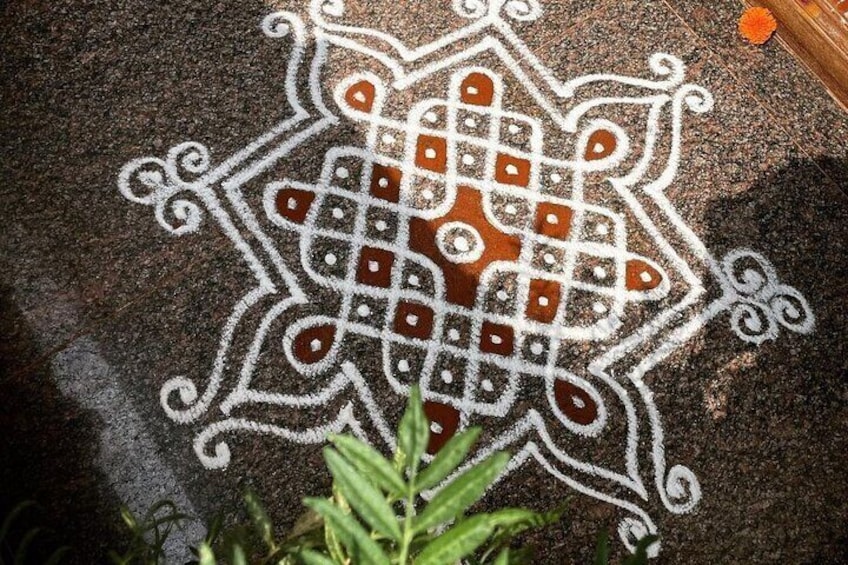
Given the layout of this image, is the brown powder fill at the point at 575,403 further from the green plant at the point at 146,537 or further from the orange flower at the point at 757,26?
the orange flower at the point at 757,26

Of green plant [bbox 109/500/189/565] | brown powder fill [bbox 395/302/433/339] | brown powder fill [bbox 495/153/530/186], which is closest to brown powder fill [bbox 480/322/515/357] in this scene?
brown powder fill [bbox 395/302/433/339]

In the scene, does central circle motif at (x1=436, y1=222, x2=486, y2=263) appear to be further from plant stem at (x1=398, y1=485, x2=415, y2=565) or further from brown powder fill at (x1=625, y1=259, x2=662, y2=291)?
plant stem at (x1=398, y1=485, x2=415, y2=565)

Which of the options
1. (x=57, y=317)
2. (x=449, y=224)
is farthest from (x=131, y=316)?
(x=449, y=224)

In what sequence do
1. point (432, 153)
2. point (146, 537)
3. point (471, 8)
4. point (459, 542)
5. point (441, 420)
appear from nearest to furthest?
point (459, 542), point (146, 537), point (441, 420), point (432, 153), point (471, 8)

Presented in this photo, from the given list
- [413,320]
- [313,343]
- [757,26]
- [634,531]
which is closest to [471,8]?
[757,26]

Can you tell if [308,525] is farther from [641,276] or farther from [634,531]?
[641,276]

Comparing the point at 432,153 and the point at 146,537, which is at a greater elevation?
the point at 432,153

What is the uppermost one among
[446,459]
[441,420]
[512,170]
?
[512,170]

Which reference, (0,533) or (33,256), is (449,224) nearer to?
(33,256)
